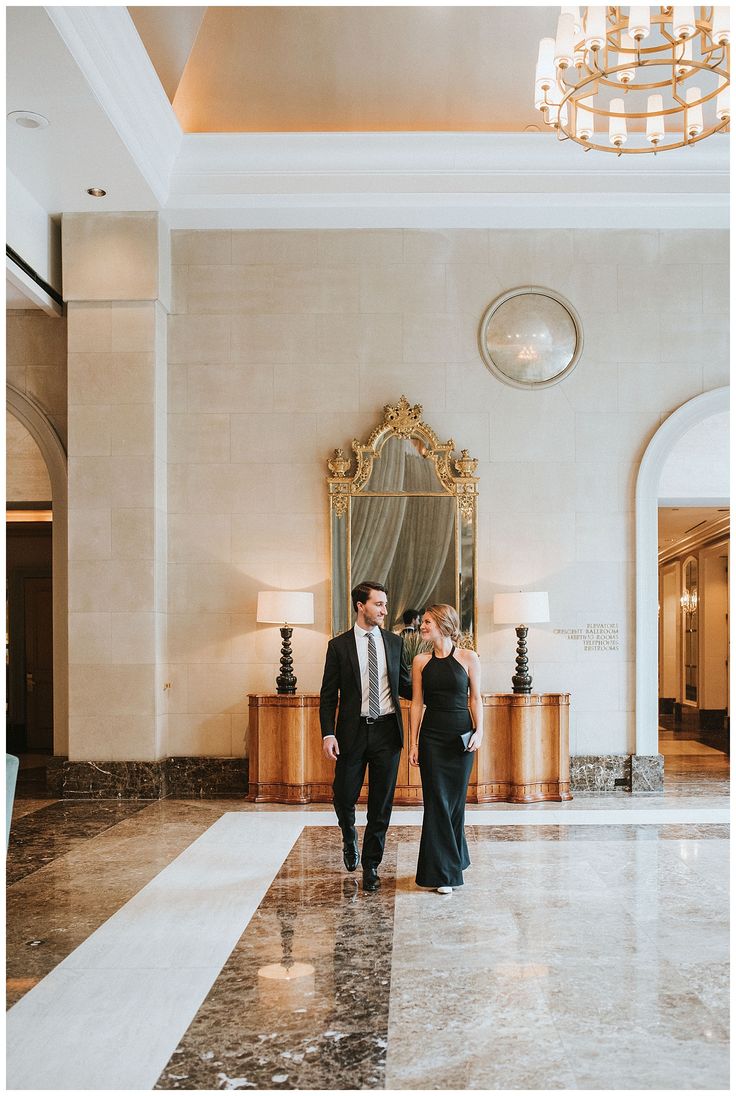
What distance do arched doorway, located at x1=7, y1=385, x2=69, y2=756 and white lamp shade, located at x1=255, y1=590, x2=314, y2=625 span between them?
88.2 inches

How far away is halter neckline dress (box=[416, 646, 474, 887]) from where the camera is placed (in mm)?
5543

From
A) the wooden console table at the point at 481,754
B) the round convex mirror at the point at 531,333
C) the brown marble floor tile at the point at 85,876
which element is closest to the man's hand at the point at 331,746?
the brown marble floor tile at the point at 85,876

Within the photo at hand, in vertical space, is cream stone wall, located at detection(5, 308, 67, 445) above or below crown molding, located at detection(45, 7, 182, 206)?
below

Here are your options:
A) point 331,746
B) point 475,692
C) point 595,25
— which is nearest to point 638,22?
point 595,25

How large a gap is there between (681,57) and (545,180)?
3699mm

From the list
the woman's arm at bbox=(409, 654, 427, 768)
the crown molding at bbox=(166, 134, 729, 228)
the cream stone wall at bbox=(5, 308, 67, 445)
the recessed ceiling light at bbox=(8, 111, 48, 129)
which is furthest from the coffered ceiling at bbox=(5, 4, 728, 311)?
the woman's arm at bbox=(409, 654, 427, 768)

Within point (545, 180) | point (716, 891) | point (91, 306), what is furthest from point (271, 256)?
point (716, 891)

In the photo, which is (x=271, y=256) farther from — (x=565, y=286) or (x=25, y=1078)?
(x=25, y=1078)

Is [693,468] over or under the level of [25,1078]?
over

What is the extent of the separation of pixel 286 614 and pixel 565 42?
5.06 meters

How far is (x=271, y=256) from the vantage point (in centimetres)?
948

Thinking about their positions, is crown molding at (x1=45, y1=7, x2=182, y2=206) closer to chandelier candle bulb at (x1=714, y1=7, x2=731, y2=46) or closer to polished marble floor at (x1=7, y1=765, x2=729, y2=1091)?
chandelier candle bulb at (x1=714, y1=7, x2=731, y2=46)

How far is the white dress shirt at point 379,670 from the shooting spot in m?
5.85

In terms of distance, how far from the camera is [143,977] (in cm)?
412
